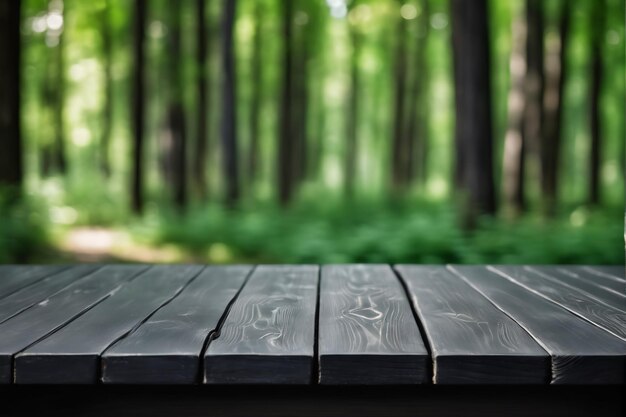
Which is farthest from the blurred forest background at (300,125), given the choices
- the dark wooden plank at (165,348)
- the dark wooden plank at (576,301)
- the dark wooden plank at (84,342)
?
the dark wooden plank at (165,348)

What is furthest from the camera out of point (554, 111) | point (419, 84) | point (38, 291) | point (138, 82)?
point (419, 84)

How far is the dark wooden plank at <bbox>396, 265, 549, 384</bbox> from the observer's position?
1656 mm

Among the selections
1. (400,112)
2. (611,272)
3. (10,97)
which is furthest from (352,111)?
(611,272)

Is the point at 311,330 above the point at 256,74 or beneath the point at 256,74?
beneath

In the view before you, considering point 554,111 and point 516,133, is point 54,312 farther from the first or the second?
point 554,111

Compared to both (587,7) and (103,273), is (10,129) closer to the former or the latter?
(103,273)

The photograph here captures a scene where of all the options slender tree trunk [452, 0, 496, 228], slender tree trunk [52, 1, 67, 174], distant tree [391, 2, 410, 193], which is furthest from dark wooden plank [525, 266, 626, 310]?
slender tree trunk [52, 1, 67, 174]

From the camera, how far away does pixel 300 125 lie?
20.1m

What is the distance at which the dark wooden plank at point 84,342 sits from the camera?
1.66m

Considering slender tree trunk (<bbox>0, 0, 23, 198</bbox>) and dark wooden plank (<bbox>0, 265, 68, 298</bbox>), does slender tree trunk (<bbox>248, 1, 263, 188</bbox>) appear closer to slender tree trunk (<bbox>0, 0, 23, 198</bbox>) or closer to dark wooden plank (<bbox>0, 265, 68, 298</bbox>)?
slender tree trunk (<bbox>0, 0, 23, 198</bbox>)

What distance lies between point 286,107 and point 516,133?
20.8 feet

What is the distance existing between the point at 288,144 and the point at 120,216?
4825 millimetres

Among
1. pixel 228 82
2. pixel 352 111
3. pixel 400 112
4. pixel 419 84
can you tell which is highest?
pixel 419 84

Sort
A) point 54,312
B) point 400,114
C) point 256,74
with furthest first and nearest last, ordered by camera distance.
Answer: point 256,74 < point 400,114 < point 54,312
